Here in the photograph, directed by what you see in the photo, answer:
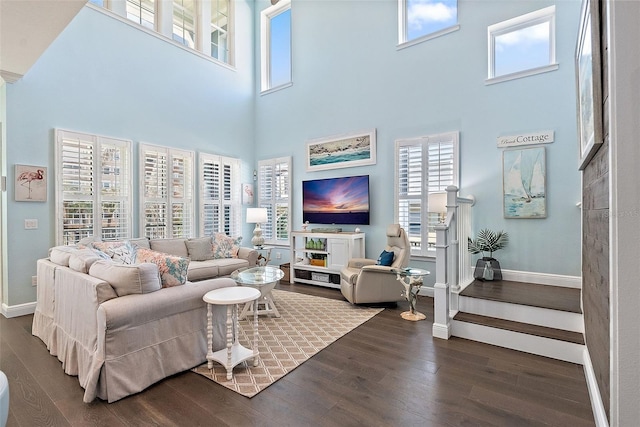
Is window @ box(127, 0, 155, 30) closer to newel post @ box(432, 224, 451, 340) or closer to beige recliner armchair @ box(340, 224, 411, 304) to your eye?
beige recliner armchair @ box(340, 224, 411, 304)

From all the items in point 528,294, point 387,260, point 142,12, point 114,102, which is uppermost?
point 142,12

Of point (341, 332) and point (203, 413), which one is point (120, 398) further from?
point (341, 332)

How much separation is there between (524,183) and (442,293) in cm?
203

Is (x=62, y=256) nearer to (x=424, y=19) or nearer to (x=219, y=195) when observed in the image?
(x=219, y=195)

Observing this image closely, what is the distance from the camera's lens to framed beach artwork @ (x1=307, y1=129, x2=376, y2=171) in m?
5.41

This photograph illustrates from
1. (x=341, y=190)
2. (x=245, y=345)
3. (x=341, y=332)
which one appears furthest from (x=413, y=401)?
(x=341, y=190)

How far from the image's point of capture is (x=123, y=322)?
7.16ft

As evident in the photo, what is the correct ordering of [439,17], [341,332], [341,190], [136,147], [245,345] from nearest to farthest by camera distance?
[245,345]
[341,332]
[439,17]
[136,147]
[341,190]

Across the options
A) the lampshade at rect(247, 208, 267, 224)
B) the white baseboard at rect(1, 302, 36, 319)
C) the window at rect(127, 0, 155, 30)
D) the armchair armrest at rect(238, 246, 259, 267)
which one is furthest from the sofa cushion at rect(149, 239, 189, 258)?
the window at rect(127, 0, 155, 30)

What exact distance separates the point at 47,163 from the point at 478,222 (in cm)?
602

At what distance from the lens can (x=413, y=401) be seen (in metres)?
2.13

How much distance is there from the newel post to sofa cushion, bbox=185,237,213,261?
371cm

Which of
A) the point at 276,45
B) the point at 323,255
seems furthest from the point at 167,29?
the point at 323,255

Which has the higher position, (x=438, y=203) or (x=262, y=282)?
(x=438, y=203)
